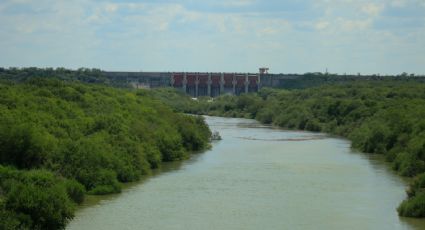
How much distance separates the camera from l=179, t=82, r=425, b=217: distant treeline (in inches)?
1794

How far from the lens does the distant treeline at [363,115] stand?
45562 mm

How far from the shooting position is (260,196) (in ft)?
127

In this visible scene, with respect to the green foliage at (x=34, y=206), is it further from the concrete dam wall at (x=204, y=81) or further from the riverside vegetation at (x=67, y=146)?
the concrete dam wall at (x=204, y=81)

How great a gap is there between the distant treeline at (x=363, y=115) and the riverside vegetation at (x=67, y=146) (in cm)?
1326

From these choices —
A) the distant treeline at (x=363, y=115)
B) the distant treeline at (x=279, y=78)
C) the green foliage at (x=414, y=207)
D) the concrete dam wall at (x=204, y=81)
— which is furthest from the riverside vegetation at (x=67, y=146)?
the concrete dam wall at (x=204, y=81)

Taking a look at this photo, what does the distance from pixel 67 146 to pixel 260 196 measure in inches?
362

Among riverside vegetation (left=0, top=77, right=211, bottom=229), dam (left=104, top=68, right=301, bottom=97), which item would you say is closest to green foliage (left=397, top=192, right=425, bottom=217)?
riverside vegetation (left=0, top=77, right=211, bottom=229)

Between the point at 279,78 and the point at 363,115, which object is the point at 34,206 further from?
the point at 279,78

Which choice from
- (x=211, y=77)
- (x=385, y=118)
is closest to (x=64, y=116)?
(x=385, y=118)

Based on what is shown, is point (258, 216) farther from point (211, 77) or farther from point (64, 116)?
point (211, 77)

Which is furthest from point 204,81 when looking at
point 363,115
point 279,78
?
point 363,115

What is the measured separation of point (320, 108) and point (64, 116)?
5117 cm

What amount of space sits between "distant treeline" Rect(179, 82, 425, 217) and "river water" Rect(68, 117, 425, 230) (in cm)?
134

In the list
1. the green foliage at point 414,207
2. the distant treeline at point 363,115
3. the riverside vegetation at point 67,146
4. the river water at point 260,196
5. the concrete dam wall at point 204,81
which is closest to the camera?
the riverside vegetation at point 67,146
